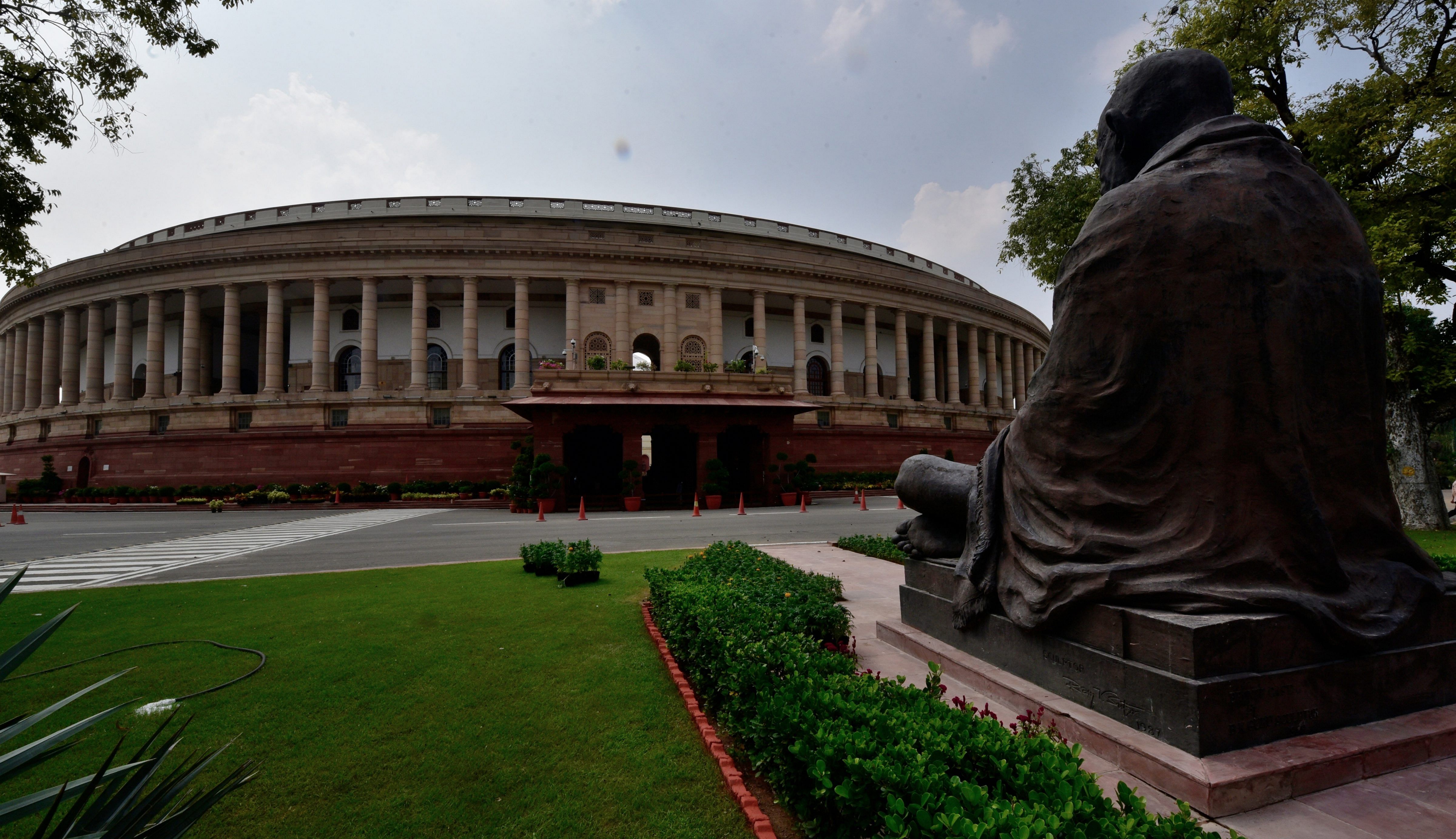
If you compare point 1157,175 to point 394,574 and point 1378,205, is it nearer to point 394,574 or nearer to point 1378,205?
point 394,574

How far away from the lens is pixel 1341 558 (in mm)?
3016

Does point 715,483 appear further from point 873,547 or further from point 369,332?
point 369,332

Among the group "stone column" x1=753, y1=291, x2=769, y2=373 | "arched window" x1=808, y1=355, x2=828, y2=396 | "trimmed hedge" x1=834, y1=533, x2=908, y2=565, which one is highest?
"stone column" x1=753, y1=291, x2=769, y2=373

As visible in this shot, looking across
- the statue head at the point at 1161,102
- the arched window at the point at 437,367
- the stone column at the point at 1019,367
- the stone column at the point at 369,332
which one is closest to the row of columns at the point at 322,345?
the stone column at the point at 369,332

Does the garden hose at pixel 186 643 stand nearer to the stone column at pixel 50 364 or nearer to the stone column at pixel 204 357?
the stone column at pixel 204 357

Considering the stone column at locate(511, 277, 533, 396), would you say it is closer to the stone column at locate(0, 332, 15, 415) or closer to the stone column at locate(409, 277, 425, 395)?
the stone column at locate(409, 277, 425, 395)

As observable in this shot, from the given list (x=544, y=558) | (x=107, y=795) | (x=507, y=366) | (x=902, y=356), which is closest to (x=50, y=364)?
(x=507, y=366)

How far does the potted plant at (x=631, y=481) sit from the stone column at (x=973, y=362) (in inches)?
1125

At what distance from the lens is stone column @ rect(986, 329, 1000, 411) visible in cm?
4597

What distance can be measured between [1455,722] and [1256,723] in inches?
40.1

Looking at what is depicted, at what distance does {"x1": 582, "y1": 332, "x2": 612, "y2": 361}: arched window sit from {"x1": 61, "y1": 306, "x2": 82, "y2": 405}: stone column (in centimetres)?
3083

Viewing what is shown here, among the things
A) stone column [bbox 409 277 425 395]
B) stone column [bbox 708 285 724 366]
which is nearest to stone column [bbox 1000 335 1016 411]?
stone column [bbox 708 285 724 366]

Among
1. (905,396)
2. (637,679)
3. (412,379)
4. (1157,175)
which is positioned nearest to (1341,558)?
(1157,175)

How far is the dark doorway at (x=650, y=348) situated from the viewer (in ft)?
112
